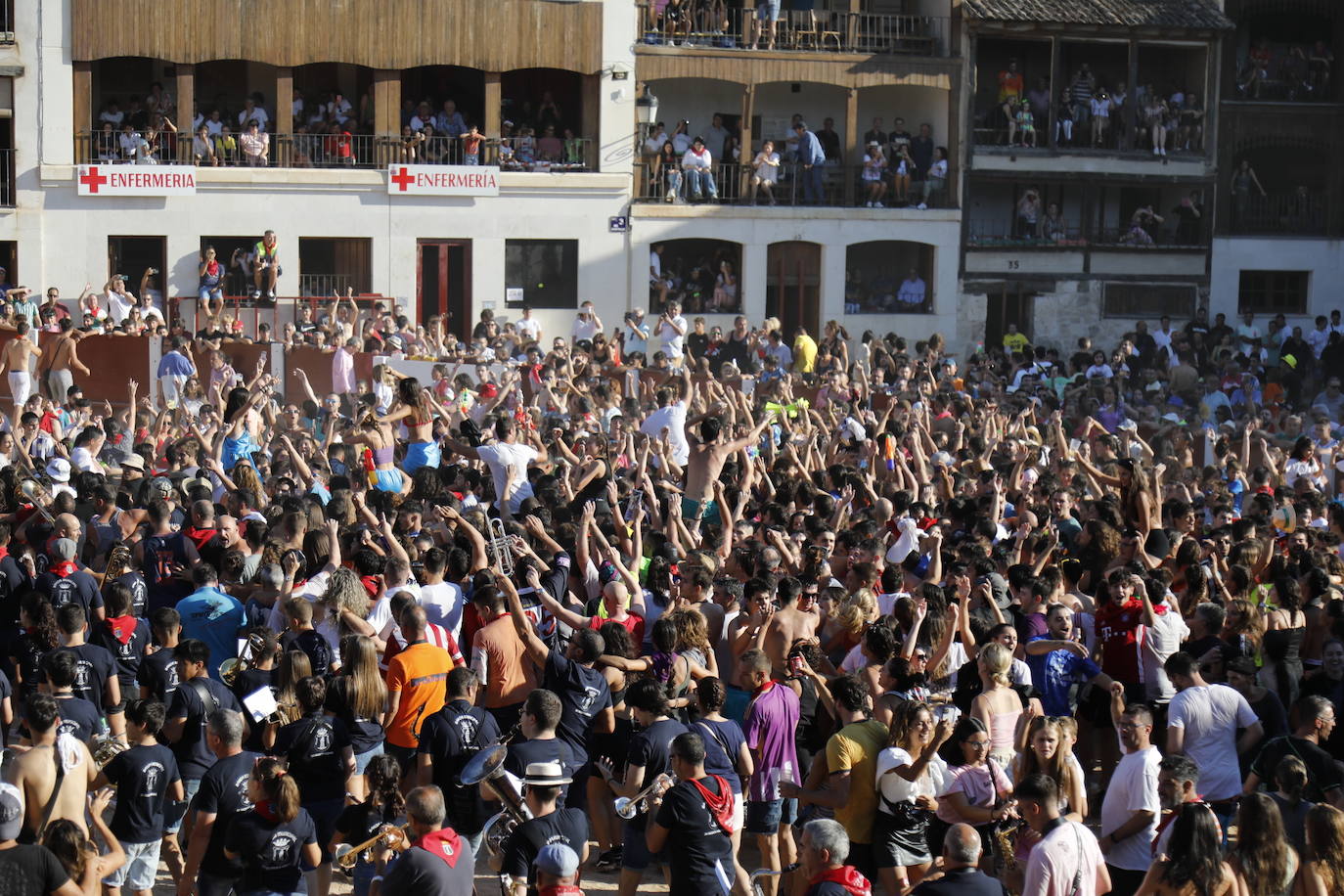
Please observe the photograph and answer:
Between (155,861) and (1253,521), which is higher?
(1253,521)

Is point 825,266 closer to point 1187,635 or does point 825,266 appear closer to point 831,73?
point 831,73

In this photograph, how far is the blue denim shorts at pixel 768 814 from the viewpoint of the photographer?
8531 mm

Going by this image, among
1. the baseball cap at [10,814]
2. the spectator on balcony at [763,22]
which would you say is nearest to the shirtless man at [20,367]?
the baseball cap at [10,814]

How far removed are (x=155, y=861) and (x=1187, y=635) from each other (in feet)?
18.5

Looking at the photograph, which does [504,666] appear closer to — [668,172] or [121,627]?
[121,627]

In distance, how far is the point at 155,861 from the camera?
803cm

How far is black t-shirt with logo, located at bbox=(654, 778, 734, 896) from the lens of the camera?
7.34 metres

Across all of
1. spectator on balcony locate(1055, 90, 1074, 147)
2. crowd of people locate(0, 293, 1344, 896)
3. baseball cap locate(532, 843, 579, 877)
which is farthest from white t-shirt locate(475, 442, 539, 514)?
spectator on balcony locate(1055, 90, 1074, 147)

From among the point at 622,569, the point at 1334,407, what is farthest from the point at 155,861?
the point at 1334,407

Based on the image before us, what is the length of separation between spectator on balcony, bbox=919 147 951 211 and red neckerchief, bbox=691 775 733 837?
87.2ft

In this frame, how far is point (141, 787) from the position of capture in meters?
7.73

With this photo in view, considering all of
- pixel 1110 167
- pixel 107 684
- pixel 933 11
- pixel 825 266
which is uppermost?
pixel 933 11

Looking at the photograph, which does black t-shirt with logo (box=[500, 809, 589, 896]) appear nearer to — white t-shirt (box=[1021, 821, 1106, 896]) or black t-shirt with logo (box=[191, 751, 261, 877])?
black t-shirt with logo (box=[191, 751, 261, 877])

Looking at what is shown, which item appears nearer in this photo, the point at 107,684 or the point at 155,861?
the point at 155,861
